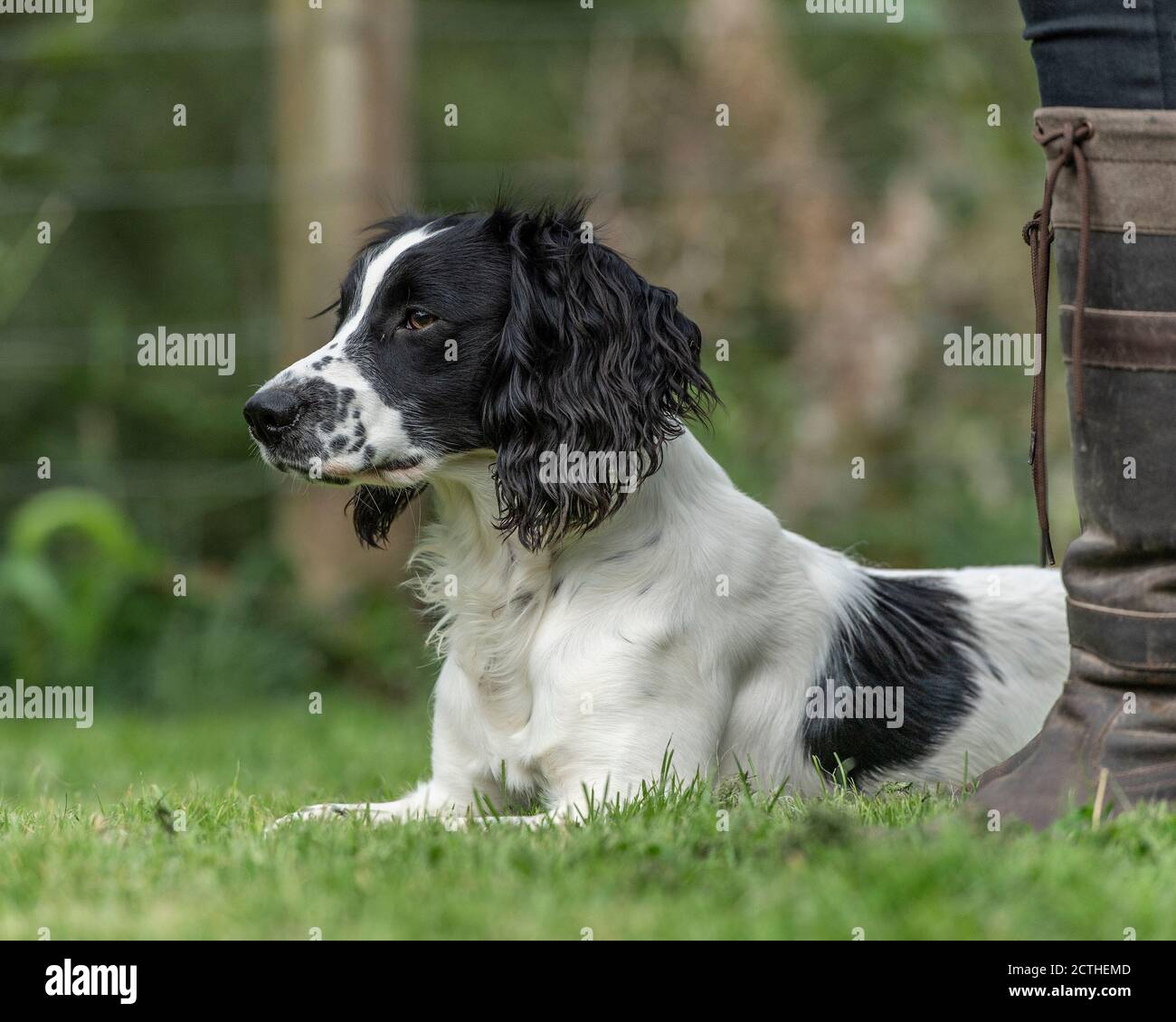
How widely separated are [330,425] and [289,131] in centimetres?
415

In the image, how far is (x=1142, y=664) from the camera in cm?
265

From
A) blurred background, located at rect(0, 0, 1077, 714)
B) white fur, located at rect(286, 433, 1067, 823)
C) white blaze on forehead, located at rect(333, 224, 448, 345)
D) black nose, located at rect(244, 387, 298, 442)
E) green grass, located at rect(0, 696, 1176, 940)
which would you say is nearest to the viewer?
green grass, located at rect(0, 696, 1176, 940)

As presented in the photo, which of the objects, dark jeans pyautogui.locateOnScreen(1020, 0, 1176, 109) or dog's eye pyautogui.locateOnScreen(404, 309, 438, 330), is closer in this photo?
dark jeans pyautogui.locateOnScreen(1020, 0, 1176, 109)

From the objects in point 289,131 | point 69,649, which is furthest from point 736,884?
point 289,131

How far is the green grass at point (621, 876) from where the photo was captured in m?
1.98

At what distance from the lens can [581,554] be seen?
3248mm

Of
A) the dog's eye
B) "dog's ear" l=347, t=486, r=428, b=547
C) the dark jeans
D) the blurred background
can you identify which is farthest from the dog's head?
the blurred background

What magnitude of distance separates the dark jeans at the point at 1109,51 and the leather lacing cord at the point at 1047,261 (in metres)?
0.07

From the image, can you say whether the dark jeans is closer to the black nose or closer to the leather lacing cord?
the leather lacing cord

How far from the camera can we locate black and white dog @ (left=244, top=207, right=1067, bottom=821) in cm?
313

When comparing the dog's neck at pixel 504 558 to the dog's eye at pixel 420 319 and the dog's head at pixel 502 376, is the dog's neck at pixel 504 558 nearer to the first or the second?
the dog's head at pixel 502 376

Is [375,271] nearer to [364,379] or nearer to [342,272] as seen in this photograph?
[364,379]

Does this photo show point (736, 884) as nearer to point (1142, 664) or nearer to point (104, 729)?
point (1142, 664)
